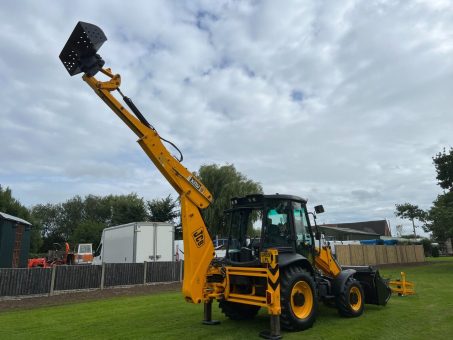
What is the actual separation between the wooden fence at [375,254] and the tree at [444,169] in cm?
740

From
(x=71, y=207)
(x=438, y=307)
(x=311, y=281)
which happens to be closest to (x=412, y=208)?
(x=438, y=307)

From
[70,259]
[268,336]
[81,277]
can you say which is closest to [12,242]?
[70,259]

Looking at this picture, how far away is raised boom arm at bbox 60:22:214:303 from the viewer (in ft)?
23.8

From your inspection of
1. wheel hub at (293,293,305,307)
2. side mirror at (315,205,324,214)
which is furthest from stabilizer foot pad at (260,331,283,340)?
side mirror at (315,205,324,214)

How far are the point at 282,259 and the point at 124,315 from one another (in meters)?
4.78

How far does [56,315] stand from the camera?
1035 cm

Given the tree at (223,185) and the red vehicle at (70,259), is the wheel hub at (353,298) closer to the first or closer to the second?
the red vehicle at (70,259)

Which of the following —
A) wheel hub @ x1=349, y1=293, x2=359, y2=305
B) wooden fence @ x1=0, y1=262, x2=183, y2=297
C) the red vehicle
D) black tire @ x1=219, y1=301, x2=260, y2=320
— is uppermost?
the red vehicle

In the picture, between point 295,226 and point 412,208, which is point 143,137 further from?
point 412,208

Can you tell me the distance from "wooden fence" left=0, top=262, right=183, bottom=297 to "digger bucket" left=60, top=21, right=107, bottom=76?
9730mm

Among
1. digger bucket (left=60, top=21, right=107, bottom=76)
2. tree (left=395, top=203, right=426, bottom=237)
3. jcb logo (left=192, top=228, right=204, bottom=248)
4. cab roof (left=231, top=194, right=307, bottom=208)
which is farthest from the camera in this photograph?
tree (left=395, top=203, right=426, bottom=237)

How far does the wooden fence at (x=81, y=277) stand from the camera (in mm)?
14062

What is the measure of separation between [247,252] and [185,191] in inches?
71.0

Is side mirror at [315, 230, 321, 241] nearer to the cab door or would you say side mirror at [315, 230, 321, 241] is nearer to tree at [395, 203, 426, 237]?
the cab door
